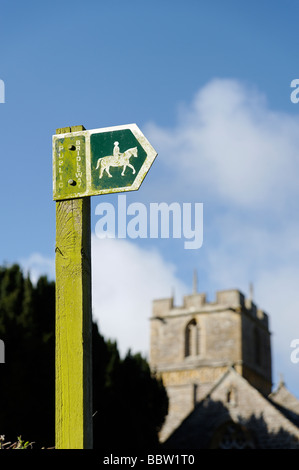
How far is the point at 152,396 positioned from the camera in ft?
94.4

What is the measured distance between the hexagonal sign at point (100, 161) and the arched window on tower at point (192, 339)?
4495 centimetres

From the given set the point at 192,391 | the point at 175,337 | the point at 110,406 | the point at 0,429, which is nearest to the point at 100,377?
the point at 110,406

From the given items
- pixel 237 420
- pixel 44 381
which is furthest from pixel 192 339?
pixel 44 381

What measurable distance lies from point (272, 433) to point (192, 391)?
12883mm

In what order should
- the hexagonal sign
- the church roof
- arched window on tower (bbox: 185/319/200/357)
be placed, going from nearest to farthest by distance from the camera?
the hexagonal sign, the church roof, arched window on tower (bbox: 185/319/200/357)

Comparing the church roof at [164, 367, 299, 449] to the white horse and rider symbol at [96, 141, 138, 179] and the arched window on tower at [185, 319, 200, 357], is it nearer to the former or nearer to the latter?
the arched window on tower at [185, 319, 200, 357]

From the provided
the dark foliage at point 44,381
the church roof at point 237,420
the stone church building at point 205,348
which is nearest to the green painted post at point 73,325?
the dark foliage at point 44,381

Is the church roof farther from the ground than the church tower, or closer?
closer

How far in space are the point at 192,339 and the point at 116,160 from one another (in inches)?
1785

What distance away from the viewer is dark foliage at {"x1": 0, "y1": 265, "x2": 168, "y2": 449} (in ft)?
68.3

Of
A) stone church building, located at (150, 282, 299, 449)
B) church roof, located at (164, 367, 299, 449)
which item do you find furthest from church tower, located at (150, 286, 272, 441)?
church roof, located at (164, 367, 299, 449)

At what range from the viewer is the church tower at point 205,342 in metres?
46.4

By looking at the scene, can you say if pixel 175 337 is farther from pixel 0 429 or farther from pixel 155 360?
pixel 0 429

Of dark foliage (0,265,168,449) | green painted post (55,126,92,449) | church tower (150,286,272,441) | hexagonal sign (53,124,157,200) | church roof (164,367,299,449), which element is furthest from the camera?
church tower (150,286,272,441)
